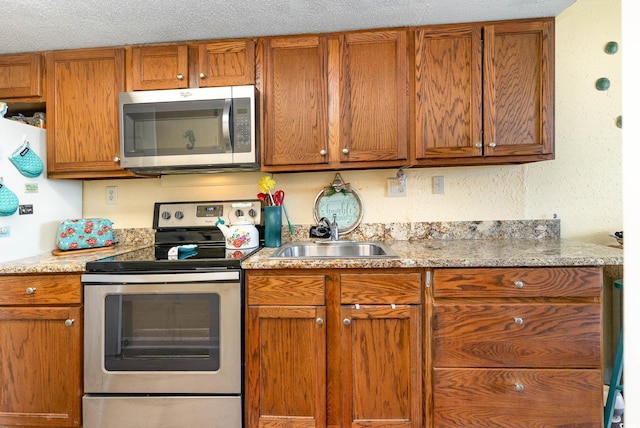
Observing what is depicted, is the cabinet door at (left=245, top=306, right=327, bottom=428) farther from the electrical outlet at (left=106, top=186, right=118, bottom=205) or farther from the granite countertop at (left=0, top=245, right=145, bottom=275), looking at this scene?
the electrical outlet at (left=106, top=186, right=118, bottom=205)

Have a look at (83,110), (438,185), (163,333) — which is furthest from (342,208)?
(83,110)

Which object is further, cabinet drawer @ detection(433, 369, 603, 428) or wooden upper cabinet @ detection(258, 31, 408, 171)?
wooden upper cabinet @ detection(258, 31, 408, 171)

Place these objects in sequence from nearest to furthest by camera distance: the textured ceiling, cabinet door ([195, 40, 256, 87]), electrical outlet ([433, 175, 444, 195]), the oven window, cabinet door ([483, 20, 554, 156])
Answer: the oven window → the textured ceiling → cabinet door ([483, 20, 554, 156]) → cabinet door ([195, 40, 256, 87]) → electrical outlet ([433, 175, 444, 195])

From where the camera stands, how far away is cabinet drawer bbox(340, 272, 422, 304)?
1.45 meters

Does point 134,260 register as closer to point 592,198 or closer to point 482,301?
point 482,301

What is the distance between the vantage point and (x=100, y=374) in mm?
1496

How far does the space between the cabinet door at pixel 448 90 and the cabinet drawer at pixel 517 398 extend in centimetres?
108

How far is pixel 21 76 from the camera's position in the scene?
1.93 metres

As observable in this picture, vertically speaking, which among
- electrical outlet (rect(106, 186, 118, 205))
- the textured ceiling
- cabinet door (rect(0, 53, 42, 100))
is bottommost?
electrical outlet (rect(106, 186, 118, 205))

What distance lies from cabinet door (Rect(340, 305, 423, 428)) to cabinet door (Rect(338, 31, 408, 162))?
828mm

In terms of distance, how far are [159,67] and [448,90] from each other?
161 centimetres

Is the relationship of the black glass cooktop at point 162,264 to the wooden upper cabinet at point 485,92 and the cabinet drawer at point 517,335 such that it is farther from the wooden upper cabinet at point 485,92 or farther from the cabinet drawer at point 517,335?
the wooden upper cabinet at point 485,92

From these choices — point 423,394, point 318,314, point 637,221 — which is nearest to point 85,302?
point 318,314

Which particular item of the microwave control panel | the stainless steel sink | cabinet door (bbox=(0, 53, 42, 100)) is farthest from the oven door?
cabinet door (bbox=(0, 53, 42, 100))
